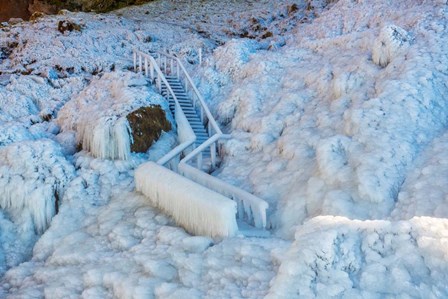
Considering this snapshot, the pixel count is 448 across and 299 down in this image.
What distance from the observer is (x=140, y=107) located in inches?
484

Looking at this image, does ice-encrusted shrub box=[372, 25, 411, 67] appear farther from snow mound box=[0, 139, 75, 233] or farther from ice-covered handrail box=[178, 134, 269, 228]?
snow mound box=[0, 139, 75, 233]

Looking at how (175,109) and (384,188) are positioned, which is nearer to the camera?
(384,188)

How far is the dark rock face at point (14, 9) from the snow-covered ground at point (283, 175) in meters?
21.8

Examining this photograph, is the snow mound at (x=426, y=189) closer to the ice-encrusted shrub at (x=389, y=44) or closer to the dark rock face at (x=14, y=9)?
the ice-encrusted shrub at (x=389, y=44)

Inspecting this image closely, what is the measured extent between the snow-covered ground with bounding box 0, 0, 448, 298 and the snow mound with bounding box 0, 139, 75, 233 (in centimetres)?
3

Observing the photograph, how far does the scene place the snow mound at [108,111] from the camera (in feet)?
37.7

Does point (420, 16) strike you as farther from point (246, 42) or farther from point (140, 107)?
point (140, 107)

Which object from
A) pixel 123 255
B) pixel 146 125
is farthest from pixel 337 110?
pixel 123 255

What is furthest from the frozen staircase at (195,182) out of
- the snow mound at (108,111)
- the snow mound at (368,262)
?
the snow mound at (368,262)

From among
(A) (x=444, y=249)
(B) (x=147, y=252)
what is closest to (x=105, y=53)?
(B) (x=147, y=252)

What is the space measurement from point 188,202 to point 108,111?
467 cm

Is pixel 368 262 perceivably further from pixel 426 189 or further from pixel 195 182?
pixel 195 182

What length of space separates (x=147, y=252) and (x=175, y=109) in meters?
6.29

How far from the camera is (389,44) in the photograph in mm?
11383
